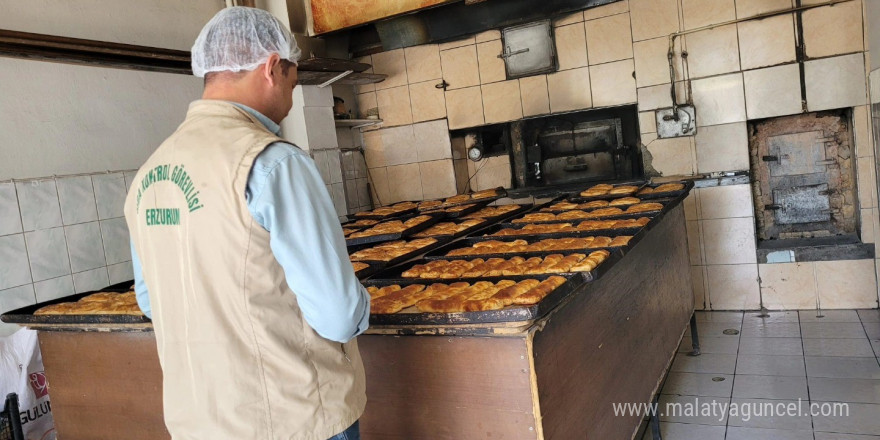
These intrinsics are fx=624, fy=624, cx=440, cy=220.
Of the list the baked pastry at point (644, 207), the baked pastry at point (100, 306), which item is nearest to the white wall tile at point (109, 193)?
the baked pastry at point (100, 306)

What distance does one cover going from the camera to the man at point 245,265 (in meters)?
1.32

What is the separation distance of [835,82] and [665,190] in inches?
66.2

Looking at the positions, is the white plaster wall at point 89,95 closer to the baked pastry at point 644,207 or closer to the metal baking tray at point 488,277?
the metal baking tray at point 488,277

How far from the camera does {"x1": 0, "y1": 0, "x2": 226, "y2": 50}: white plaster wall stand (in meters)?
3.37

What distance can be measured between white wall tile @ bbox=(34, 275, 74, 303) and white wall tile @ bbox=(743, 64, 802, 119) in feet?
15.1

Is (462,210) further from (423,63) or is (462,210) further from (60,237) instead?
(60,237)

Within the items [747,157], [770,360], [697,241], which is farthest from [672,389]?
[747,157]

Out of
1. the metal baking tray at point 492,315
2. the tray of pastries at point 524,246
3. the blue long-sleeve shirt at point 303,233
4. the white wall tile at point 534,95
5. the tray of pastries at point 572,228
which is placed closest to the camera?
the blue long-sleeve shirt at point 303,233

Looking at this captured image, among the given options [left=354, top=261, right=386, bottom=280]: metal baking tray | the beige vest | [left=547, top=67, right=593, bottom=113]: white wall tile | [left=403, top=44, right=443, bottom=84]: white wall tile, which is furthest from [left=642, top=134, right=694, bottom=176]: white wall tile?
the beige vest

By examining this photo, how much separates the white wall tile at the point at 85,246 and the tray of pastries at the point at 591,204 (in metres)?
2.63

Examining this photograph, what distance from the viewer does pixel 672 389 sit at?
361cm

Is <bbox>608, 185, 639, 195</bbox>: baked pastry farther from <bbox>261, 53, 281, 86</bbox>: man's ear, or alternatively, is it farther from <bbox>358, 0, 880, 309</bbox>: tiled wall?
<bbox>261, 53, 281, 86</bbox>: man's ear

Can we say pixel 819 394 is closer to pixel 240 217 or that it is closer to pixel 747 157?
pixel 747 157

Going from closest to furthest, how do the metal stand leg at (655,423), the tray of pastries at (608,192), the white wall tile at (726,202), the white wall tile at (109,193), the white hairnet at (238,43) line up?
1. the white hairnet at (238,43)
2. the metal stand leg at (655,423)
3. the white wall tile at (109,193)
4. the tray of pastries at (608,192)
5. the white wall tile at (726,202)
